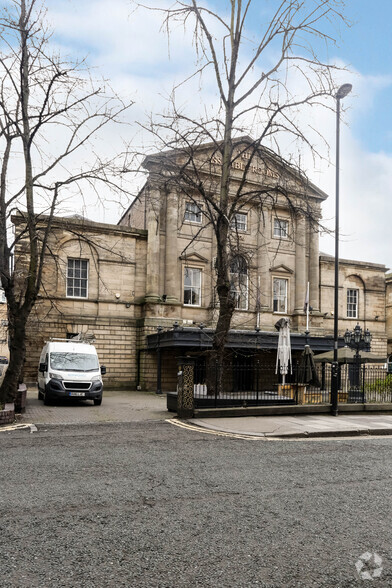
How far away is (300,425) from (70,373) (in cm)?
904

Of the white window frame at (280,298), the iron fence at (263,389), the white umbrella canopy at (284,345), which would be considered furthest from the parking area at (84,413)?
the white window frame at (280,298)

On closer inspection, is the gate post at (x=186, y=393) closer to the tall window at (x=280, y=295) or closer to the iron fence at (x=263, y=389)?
the iron fence at (x=263, y=389)

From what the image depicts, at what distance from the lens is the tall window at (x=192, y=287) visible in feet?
101

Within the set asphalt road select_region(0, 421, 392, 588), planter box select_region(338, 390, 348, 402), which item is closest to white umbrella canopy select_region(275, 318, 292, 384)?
planter box select_region(338, 390, 348, 402)

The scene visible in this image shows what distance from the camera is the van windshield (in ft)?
61.4

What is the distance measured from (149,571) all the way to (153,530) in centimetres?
90

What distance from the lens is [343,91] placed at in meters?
15.2

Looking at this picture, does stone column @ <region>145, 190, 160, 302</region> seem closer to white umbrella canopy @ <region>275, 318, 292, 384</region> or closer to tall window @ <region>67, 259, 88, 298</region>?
tall window @ <region>67, 259, 88, 298</region>

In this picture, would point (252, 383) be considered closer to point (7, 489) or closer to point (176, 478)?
point (176, 478)

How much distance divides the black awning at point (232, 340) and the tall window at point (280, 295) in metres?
4.77

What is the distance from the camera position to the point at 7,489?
5988mm

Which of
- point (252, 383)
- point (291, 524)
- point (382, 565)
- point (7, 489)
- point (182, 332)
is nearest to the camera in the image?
point (382, 565)

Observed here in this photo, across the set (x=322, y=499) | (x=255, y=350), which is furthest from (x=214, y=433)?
(x=255, y=350)

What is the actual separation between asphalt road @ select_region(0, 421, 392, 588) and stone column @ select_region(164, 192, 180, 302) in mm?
20828
